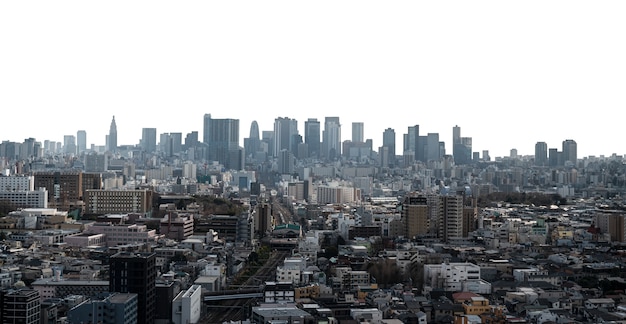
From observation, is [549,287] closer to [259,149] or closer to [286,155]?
[286,155]

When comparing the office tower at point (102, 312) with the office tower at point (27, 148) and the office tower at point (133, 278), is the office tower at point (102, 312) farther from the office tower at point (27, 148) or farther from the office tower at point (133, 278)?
the office tower at point (27, 148)

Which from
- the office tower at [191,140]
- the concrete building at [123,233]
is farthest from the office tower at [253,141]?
the concrete building at [123,233]

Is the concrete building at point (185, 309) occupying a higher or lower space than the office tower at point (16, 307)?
lower

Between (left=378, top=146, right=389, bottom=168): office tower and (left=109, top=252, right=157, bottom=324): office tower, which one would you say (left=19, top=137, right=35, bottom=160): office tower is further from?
(left=109, top=252, right=157, bottom=324): office tower

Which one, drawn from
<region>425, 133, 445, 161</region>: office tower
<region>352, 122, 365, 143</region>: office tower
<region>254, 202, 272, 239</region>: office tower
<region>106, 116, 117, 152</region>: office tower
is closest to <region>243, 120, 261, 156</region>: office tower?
<region>352, 122, 365, 143</region>: office tower

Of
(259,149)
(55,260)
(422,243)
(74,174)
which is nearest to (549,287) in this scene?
(422,243)

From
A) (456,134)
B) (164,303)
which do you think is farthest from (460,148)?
(164,303)

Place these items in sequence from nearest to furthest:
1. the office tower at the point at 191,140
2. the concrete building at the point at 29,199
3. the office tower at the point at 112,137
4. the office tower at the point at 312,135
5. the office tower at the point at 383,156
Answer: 1. the concrete building at the point at 29,199
2. the office tower at the point at 383,156
3. the office tower at the point at 312,135
4. the office tower at the point at 191,140
5. the office tower at the point at 112,137
